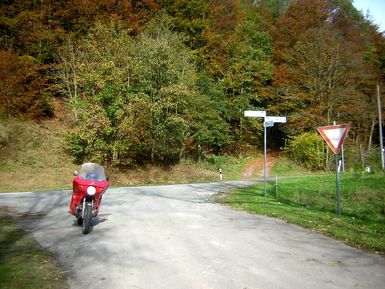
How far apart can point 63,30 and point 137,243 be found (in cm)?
3209

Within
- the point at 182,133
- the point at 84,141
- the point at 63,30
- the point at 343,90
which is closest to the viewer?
the point at 84,141

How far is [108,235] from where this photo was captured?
28.3 feet

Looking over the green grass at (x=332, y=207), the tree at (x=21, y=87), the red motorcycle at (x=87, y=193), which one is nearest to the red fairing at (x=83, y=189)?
the red motorcycle at (x=87, y=193)

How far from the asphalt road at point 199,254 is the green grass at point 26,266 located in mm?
212

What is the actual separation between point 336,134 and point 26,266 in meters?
8.83

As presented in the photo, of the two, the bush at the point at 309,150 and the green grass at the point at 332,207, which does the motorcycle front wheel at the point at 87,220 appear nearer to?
the green grass at the point at 332,207

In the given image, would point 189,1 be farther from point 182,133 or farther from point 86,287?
point 86,287

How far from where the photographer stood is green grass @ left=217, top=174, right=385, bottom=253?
9117mm

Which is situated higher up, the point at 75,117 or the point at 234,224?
the point at 75,117

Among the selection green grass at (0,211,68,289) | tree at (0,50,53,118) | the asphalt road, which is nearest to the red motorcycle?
the asphalt road

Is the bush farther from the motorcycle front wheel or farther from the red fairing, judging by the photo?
the motorcycle front wheel

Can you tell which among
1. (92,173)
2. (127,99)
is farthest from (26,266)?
(127,99)

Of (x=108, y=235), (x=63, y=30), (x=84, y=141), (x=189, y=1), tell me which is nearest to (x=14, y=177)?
(x=84, y=141)

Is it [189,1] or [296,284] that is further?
[189,1]
